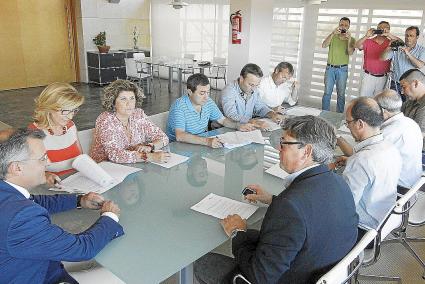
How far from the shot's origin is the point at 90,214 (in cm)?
167

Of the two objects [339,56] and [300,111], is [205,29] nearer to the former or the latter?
[339,56]

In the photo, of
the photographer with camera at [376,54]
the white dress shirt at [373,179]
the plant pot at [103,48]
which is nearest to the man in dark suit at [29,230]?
the white dress shirt at [373,179]

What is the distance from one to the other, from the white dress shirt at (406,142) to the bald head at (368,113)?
42cm

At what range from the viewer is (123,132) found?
8.05ft

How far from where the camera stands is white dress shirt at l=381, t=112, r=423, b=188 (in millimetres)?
2322

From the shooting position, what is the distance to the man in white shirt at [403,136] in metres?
2.32

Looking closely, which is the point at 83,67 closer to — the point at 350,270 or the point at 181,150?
the point at 181,150

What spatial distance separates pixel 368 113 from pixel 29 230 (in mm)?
1677

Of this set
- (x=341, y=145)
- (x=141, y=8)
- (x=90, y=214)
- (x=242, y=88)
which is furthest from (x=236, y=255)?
(x=141, y=8)

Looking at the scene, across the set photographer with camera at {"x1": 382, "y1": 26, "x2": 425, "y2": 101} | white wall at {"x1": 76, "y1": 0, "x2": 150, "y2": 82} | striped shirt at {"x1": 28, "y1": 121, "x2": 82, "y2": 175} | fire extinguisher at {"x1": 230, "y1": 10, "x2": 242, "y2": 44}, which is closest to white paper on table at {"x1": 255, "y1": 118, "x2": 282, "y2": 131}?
striped shirt at {"x1": 28, "y1": 121, "x2": 82, "y2": 175}

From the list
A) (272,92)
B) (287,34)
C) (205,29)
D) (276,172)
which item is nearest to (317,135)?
(276,172)

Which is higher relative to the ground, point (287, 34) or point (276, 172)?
point (287, 34)

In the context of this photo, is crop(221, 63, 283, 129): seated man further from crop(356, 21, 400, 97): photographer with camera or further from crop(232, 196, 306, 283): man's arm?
crop(356, 21, 400, 97): photographer with camera

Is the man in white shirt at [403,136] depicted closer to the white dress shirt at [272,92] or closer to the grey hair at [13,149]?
the white dress shirt at [272,92]
